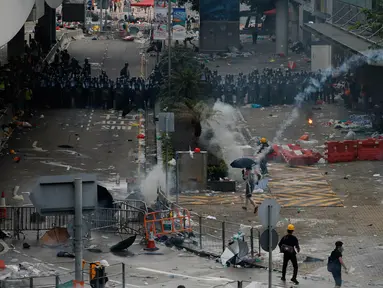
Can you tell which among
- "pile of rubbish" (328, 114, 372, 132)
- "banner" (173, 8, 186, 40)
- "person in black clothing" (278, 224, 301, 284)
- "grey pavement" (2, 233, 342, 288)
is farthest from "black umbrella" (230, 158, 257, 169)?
"banner" (173, 8, 186, 40)

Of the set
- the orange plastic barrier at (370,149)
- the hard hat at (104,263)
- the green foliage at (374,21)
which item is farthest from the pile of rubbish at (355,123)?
the hard hat at (104,263)

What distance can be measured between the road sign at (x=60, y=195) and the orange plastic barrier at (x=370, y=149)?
65.6ft

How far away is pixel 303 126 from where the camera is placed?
3966cm

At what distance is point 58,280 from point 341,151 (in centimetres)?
1648

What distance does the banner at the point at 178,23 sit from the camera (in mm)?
44406

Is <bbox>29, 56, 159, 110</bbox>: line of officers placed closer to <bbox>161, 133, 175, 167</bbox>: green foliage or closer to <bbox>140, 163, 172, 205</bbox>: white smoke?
<bbox>161, 133, 175, 167</bbox>: green foliage

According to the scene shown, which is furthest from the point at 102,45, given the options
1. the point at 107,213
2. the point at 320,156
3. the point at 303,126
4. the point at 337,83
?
the point at 107,213

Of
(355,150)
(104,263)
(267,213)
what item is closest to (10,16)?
(104,263)

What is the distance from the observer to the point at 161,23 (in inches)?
1635

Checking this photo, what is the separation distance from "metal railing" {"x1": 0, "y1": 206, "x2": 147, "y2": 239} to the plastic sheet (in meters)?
3.56

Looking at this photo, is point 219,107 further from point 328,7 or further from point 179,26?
point 328,7

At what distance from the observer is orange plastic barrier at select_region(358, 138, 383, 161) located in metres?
33.1

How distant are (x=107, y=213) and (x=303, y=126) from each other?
16.5m

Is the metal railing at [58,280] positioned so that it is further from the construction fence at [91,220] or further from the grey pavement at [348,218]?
the grey pavement at [348,218]
